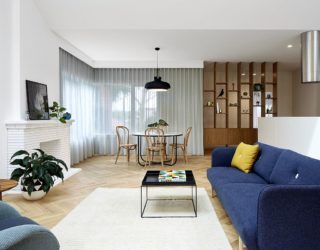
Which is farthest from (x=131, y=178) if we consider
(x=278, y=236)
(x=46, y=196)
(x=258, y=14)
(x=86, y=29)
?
(x=258, y=14)

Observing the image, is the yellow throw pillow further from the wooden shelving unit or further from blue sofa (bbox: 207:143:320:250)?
the wooden shelving unit

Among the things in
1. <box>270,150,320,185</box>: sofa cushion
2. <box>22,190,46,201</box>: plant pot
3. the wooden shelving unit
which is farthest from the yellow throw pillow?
the wooden shelving unit

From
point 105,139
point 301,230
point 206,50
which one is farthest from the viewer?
point 105,139

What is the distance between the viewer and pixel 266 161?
2807 millimetres

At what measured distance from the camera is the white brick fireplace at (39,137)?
12.1 ft

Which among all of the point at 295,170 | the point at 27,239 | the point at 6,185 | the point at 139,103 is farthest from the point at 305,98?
the point at 27,239

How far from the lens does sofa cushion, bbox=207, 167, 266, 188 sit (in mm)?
2699

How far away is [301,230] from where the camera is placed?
1.55m

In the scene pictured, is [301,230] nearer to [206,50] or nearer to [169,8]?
[169,8]

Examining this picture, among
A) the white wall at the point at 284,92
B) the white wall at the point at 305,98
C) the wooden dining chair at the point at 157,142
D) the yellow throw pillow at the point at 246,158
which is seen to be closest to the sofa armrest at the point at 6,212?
the yellow throw pillow at the point at 246,158

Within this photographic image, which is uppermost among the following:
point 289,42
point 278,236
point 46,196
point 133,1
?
point 133,1

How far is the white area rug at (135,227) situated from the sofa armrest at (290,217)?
0.64 meters

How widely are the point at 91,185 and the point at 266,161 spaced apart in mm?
2711

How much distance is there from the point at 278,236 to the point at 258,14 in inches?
151
